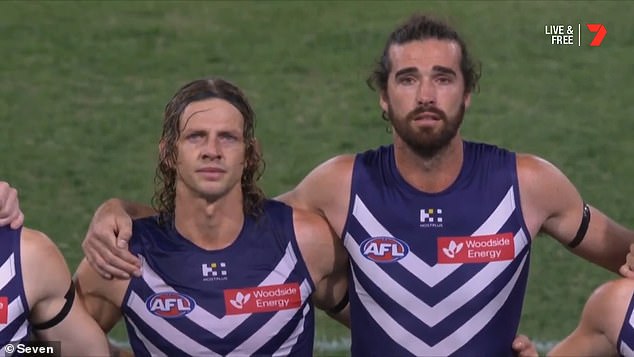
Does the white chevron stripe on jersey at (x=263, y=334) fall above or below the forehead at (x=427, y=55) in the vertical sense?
below

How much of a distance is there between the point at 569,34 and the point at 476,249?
242 inches

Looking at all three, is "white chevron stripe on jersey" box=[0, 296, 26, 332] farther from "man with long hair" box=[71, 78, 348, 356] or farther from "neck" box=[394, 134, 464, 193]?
"neck" box=[394, 134, 464, 193]

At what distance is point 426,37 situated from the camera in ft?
21.4

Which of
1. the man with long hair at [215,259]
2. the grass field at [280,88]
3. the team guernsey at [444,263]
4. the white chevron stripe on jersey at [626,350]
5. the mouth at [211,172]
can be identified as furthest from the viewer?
the grass field at [280,88]

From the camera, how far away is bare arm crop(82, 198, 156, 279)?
621 cm

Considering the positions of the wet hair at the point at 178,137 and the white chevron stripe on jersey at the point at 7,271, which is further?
the wet hair at the point at 178,137

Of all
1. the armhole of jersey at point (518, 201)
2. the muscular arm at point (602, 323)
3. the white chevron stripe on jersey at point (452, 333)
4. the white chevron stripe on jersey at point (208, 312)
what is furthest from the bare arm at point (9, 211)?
the muscular arm at point (602, 323)

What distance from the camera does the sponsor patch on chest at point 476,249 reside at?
6.43 meters

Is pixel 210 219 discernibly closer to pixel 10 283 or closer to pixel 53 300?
pixel 53 300

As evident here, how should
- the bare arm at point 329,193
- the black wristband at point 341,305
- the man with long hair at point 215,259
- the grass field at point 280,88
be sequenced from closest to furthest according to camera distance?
the man with long hair at point 215,259
the bare arm at point 329,193
the black wristband at point 341,305
the grass field at point 280,88

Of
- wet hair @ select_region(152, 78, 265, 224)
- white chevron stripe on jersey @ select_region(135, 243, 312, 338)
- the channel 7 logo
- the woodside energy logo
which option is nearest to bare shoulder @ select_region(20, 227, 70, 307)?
white chevron stripe on jersey @ select_region(135, 243, 312, 338)

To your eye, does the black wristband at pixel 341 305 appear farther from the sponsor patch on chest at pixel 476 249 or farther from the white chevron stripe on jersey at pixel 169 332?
the white chevron stripe on jersey at pixel 169 332

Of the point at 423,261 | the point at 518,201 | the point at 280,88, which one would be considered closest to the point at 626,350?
the point at 518,201

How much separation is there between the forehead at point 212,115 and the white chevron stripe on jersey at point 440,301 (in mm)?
673
